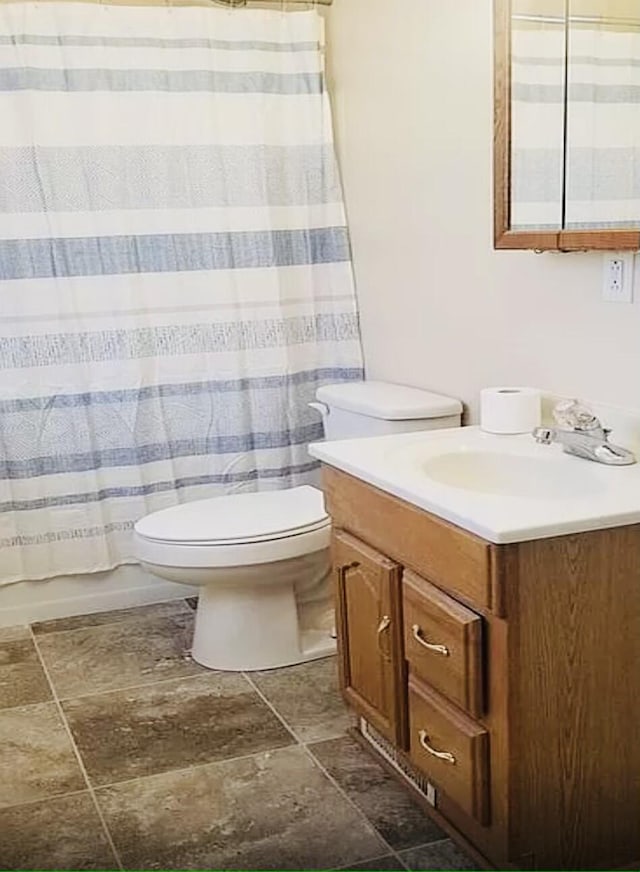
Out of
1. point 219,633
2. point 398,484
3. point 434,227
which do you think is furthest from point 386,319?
point 398,484

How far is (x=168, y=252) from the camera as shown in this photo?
310 centimetres

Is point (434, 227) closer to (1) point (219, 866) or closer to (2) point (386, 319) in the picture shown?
(2) point (386, 319)

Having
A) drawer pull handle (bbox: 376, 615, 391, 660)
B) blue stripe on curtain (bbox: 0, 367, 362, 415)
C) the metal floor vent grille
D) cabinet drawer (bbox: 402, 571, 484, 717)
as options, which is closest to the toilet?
blue stripe on curtain (bbox: 0, 367, 362, 415)

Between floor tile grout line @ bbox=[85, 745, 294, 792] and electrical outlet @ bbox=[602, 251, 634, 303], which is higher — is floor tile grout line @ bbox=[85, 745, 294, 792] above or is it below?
below

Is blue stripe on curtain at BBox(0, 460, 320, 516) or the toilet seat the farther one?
blue stripe on curtain at BBox(0, 460, 320, 516)

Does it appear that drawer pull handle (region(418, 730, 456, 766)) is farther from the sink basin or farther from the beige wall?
the beige wall

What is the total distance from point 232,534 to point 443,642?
0.95 metres

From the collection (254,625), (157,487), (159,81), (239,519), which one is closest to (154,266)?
(159,81)

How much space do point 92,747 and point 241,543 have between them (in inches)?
24.2

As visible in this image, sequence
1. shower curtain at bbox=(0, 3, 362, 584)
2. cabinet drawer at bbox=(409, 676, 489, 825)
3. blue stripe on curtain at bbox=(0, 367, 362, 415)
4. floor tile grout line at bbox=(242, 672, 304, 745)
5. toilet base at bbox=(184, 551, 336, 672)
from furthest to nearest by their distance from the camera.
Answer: blue stripe on curtain at bbox=(0, 367, 362, 415), shower curtain at bbox=(0, 3, 362, 584), toilet base at bbox=(184, 551, 336, 672), floor tile grout line at bbox=(242, 672, 304, 745), cabinet drawer at bbox=(409, 676, 489, 825)

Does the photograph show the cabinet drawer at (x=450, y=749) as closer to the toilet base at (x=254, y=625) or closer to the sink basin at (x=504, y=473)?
the sink basin at (x=504, y=473)

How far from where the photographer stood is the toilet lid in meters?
2.67

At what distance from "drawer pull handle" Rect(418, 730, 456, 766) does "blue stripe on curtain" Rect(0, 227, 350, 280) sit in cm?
168

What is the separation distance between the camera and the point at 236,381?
323 centimetres
